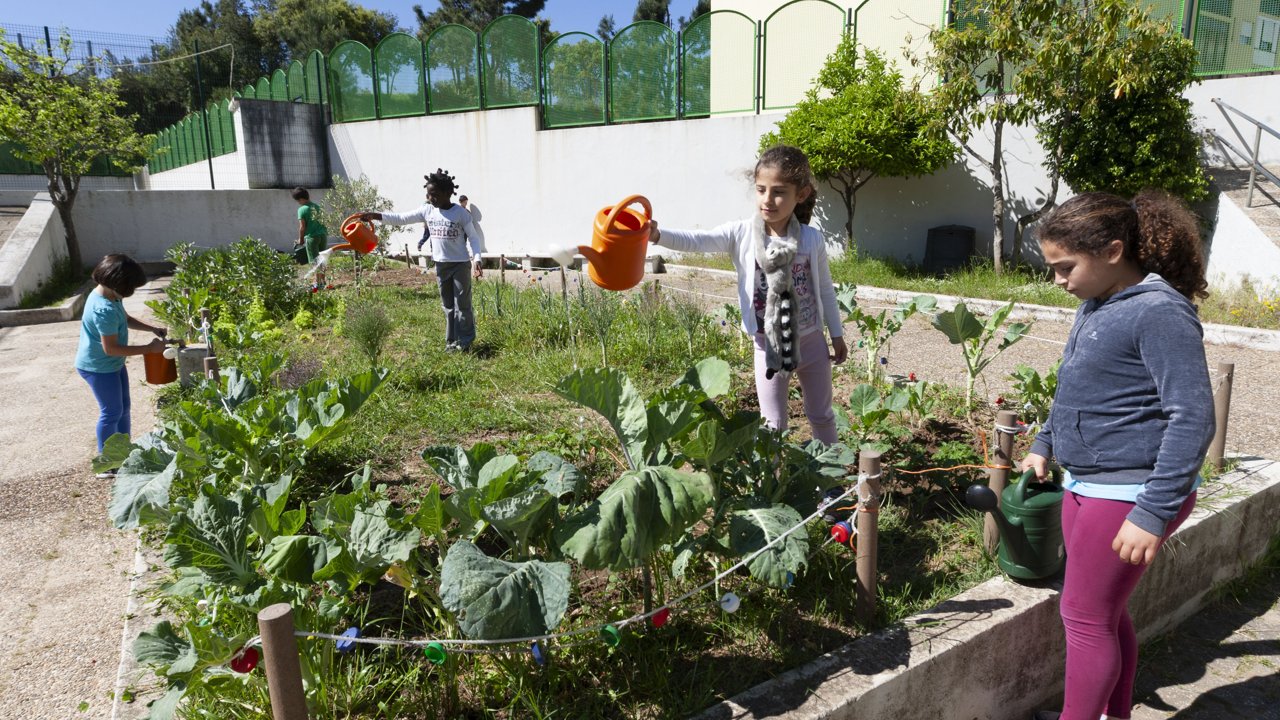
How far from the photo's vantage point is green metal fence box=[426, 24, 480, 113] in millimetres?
15664

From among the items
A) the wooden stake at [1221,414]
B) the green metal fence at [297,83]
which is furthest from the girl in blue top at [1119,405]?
the green metal fence at [297,83]

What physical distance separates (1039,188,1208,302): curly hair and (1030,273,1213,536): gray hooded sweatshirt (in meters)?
0.07

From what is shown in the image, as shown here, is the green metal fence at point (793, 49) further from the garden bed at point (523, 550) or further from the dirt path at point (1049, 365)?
the garden bed at point (523, 550)

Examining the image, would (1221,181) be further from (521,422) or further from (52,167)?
(52,167)

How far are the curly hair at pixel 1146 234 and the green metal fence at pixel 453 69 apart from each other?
50.5 feet

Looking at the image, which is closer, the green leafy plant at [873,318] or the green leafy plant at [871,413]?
the green leafy plant at [871,413]

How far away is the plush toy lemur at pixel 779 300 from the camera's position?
281 centimetres

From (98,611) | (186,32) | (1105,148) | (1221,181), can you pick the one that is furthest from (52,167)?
(186,32)

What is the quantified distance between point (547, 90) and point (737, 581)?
46.5 ft

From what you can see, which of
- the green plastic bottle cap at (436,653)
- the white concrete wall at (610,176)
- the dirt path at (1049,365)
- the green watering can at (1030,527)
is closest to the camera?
the green plastic bottle cap at (436,653)

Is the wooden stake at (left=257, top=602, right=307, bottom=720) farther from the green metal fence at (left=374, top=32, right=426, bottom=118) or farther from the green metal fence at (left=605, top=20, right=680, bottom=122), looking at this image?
the green metal fence at (left=374, top=32, right=426, bottom=118)

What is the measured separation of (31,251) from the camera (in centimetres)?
1066

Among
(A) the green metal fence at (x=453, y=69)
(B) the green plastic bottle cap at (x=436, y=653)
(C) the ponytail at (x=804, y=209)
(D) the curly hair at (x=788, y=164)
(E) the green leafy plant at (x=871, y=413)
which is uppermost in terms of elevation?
(A) the green metal fence at (x=453, y=69)

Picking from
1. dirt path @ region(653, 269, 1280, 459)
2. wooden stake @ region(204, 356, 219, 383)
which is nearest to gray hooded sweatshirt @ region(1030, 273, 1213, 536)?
dirt path @ region(653, 269, 1280, 459)
